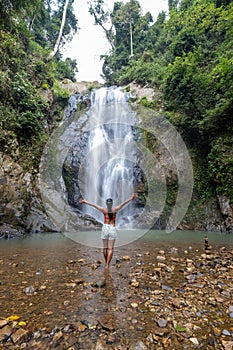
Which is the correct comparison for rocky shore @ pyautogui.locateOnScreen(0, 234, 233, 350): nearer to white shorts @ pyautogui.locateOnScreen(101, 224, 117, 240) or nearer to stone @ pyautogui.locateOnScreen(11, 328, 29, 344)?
stone @ pyautogui.locateOnScreen(11, 328, 29, 344)

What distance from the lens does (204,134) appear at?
12.4 m

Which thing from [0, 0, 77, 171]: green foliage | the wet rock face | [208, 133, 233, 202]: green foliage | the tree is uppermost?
the tree

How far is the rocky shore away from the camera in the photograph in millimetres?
1752

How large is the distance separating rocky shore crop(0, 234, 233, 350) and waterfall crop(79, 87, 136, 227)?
919cm

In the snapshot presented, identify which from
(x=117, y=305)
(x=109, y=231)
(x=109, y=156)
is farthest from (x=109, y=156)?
(x=117, y=305)

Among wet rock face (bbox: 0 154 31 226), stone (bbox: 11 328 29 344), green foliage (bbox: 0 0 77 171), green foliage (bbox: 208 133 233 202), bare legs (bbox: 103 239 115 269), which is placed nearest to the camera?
stone (bbox: 11 328 29 344)

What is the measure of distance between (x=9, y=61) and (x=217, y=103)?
12.4 m

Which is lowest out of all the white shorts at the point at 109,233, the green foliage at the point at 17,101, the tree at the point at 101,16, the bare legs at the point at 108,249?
the bare legs at the point at 108,249

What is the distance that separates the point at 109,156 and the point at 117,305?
14.1 m

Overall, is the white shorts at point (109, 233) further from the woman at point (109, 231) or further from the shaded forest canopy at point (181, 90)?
the shaded forest canopy at point (181, 90)

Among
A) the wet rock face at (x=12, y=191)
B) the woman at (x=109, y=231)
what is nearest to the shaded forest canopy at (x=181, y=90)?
the wet rock face at (x=12, y=191)

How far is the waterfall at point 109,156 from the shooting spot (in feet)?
46.2

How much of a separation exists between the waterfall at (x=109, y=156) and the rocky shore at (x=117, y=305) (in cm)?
919

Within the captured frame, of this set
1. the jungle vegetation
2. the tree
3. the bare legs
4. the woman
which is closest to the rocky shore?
the bare legs
